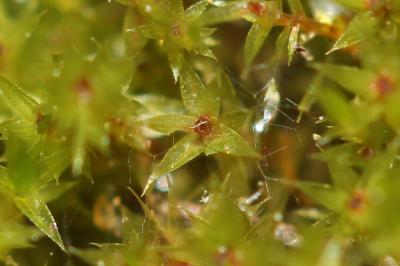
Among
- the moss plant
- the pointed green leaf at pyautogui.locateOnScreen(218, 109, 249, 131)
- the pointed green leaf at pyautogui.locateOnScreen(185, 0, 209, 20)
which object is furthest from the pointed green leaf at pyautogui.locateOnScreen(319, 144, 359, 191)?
the pointed green leaf at pyautogui.locateOnScreen(185, 0, 209, 20)

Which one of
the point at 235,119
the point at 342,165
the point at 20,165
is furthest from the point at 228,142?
the point at 20,165

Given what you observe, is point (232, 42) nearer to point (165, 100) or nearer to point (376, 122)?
point (165, 100)

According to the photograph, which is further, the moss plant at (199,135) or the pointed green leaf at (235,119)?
the pointed green leaf at (235,119)

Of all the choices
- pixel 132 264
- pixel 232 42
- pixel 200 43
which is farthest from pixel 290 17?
pixel 132 264

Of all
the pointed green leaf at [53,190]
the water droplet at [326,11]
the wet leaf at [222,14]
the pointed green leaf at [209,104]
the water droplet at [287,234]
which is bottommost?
the water droplet at [287,234]

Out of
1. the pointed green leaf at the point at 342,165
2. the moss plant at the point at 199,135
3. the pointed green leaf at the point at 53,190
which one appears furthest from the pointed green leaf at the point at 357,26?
the pointed green leaf at the point at 53,190

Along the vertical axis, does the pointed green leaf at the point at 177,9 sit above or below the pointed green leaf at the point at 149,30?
above

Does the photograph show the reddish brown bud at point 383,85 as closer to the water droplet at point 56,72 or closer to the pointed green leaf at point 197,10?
the pointed green leaf at point 197,10

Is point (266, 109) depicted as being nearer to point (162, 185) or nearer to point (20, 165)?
point (162, 185)
